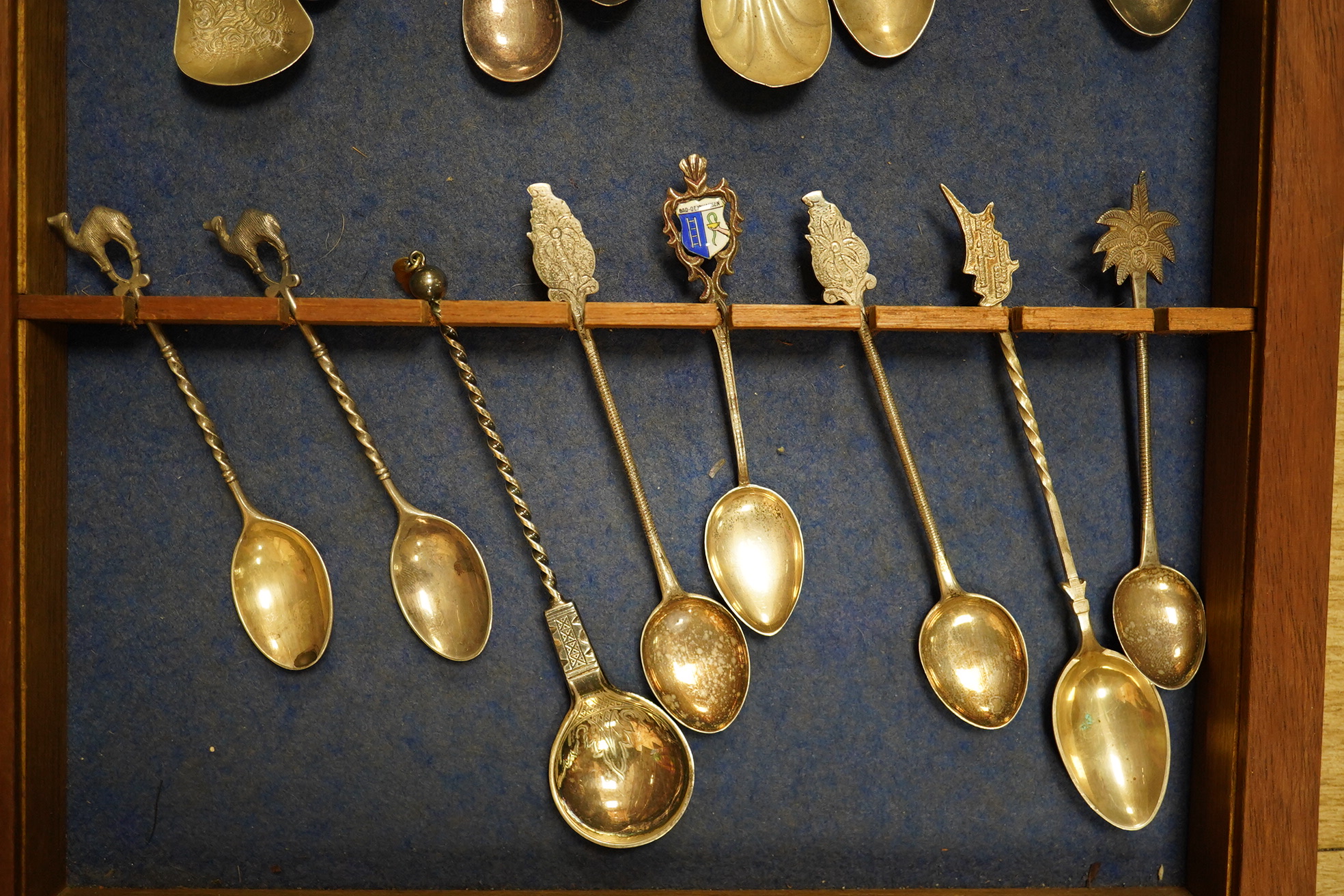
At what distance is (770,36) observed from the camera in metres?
0.91

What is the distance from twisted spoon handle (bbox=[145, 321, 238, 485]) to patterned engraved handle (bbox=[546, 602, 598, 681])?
39 centimetres

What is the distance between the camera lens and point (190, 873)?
0.93 m

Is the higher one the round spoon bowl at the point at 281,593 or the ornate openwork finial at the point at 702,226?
the ornate openwork finial at the point at 702,226

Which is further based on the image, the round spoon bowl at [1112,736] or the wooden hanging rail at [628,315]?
the round spoon bowl at [1112,736]

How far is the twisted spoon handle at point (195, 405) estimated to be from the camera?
887 millimetres

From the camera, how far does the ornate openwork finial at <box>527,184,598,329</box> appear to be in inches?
34.0

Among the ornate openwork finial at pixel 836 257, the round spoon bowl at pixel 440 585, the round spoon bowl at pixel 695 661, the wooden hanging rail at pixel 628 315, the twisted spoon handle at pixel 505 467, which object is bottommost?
the round spoon bowl at pixel 695 661

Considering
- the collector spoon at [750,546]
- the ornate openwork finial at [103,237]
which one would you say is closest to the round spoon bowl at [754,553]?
the collector spoon at [750,546]

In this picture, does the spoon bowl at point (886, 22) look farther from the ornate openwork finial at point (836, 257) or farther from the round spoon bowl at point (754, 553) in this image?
the round spoon bowl at point (754, 553)

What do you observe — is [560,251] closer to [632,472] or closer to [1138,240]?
[632,472]

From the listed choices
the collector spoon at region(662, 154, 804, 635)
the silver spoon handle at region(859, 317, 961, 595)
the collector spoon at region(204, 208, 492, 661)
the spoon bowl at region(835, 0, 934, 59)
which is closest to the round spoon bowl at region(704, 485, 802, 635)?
the collector spoon at region(662, 154, 804, 635)

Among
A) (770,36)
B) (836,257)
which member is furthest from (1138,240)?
(770,36)

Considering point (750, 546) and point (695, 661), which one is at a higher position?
point (750, 546)

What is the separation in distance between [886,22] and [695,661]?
76 cm
